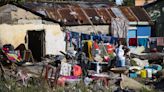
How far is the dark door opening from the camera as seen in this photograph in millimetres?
22906

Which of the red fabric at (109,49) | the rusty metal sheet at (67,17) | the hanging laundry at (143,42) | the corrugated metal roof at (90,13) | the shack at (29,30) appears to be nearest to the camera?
the shack at (29,30)

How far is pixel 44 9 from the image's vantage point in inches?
1037

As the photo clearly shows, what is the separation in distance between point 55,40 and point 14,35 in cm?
225

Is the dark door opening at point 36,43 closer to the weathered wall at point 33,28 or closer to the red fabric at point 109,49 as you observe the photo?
the weathered wall at point 33,28

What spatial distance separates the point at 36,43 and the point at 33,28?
858mm

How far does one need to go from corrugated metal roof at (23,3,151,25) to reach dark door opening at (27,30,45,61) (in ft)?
7.73

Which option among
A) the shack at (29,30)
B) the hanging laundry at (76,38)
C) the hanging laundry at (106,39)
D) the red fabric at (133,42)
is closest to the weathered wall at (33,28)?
the shack at (29,30)

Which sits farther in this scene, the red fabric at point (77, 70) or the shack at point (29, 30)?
the shack at point (29, 30)

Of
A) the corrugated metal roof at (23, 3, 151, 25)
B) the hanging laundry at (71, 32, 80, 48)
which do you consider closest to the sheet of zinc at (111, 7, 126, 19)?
the corrugated metal roof at (23, 3, 151, 25)

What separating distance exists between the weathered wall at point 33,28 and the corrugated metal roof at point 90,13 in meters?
1.89

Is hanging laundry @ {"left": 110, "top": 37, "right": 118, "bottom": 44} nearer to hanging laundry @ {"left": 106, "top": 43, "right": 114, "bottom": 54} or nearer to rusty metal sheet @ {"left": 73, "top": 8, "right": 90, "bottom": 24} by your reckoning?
hanging laundry @ {"left": 106, "top": 43, "right": 114, "bottom": 54}

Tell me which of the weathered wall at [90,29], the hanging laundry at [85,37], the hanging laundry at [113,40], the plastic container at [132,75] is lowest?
the plastic container at [132,75]

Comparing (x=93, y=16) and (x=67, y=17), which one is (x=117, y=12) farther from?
(x=67, y=17)

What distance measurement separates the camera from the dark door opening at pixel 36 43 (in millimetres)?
22906
